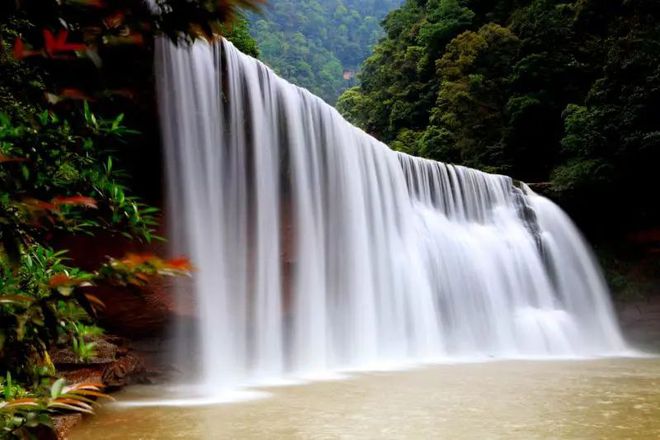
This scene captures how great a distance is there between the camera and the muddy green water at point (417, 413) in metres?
4.35

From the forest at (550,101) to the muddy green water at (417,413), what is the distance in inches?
420

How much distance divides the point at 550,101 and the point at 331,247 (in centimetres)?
1370

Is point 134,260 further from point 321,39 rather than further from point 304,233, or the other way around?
point 321,39

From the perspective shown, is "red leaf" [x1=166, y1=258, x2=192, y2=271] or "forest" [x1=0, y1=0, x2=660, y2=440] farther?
"forest" [x1=0, y1=0, x2=660, y2=440]

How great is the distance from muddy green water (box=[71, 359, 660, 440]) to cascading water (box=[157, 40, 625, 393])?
Answer: 1.90 meters

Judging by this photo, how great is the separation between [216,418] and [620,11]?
2088 centimetres

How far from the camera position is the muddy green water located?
435 centimetres

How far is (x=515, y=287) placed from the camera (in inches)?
576

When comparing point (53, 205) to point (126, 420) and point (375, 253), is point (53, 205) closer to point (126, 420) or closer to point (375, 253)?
point (126, 420)

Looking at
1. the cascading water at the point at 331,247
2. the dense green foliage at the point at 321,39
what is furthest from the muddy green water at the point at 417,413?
the dense green foliage at the point at 321,39

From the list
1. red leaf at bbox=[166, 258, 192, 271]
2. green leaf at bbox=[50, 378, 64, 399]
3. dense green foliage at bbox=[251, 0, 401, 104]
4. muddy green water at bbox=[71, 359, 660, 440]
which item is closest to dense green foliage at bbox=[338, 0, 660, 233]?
muddy green water at bbox=[71, 359, 660, 440]

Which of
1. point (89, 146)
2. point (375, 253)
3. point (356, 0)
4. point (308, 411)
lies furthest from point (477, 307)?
point (356, 0)

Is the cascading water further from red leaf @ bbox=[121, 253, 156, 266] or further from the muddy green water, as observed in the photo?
red leaf @ bbox=[121, 253, 156, 266]

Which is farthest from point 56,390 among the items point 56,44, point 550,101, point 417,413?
point 550,101
